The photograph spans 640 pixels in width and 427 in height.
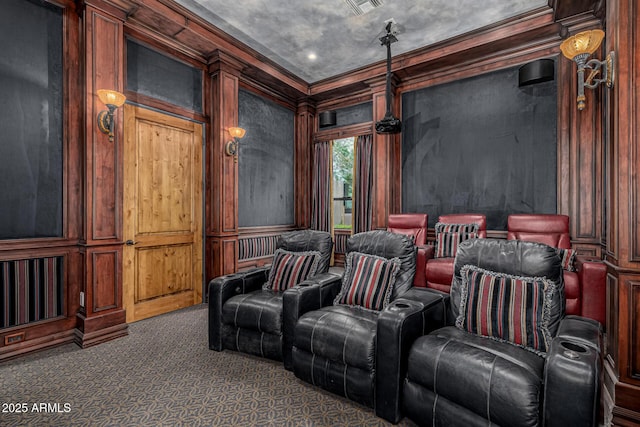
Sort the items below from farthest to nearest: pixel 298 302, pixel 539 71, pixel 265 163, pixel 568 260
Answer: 1. pixel 265 163
2. pixel 539 71
3. pixel 568 260
4. pixel 298 302

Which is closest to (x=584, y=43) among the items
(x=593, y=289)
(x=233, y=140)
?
(x=593, y=289)

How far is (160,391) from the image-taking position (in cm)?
209

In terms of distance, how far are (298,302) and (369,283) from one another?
Result: 1.82ft

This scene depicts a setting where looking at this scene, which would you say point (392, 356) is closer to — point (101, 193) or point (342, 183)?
point (101, 193)

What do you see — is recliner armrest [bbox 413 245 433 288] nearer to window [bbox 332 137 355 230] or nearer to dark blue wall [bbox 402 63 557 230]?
dark blue wall [bbox 402 63 557 230]

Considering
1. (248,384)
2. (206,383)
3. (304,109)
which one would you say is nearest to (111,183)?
(206,383)

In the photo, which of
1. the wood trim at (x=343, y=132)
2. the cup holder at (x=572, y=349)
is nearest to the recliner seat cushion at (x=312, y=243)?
the cup holder at (x=572, y=349)

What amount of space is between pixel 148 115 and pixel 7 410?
2912 millimetres

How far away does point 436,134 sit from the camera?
4590 mm

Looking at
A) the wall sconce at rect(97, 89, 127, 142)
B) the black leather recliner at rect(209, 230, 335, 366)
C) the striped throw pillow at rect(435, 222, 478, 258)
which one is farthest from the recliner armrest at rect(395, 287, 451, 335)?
the wall sconce at rect(97, 89, 127, 142)

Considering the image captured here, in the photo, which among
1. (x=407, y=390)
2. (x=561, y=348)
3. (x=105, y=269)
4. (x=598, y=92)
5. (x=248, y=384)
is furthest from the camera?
(x=598, y=92)

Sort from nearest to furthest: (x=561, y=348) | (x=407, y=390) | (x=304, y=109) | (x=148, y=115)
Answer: (x=561, y=348) < (x=407, y=390) < (x=148, y=115) < (x=304, y=109)

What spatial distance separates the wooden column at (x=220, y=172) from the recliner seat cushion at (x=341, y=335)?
2.40 meters

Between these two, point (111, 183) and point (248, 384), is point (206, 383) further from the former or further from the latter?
point (111, 183)
